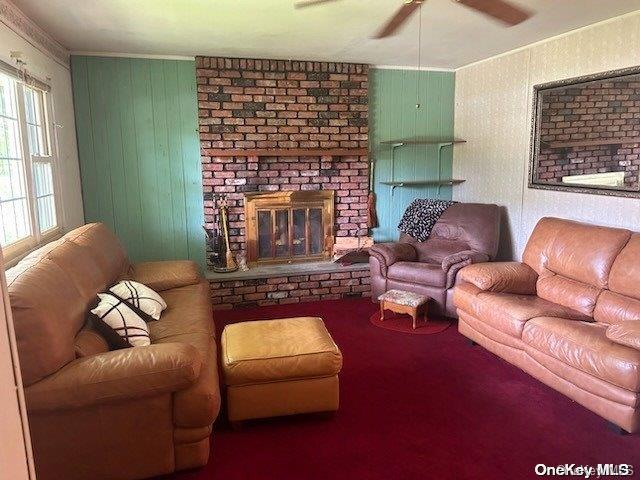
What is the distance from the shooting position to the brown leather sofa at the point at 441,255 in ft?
12.9

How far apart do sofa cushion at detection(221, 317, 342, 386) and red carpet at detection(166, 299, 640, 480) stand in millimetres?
300

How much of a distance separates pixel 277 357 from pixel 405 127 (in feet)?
11.2

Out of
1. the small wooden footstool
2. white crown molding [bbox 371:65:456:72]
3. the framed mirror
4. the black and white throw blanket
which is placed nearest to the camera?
the framed mirror

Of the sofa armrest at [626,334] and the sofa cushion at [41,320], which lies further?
the sofa armrest at [626,334]

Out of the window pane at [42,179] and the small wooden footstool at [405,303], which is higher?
the window pane at [42,179]

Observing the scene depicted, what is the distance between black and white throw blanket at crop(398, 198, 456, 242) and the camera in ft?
15.2

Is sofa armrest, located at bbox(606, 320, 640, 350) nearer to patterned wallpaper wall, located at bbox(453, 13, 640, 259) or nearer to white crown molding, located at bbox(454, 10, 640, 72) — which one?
patterned wallpaper wall, located at bbox(453, 13, 640, 259)

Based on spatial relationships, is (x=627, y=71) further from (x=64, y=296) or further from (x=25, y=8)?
(x=25, y=8)

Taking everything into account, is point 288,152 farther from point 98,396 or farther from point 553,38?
point 98,396

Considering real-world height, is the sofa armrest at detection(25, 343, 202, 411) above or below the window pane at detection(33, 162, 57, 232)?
below

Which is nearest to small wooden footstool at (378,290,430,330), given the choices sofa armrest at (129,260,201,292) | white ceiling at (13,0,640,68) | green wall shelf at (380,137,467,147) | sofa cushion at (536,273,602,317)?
sofa cushion at (536,273,602,317)

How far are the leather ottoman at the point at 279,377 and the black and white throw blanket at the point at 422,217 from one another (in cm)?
241

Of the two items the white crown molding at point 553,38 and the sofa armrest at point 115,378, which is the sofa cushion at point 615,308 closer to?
the white crown molding at point 553,38

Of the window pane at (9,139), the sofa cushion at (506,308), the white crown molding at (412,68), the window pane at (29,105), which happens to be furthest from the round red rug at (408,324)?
the window pane at (29,105)
